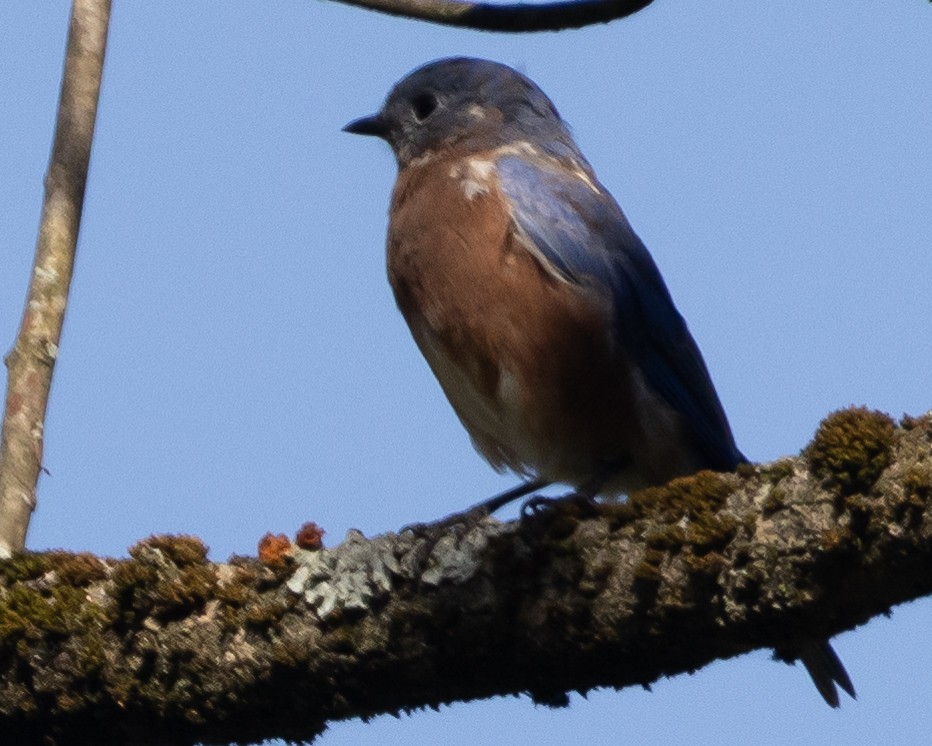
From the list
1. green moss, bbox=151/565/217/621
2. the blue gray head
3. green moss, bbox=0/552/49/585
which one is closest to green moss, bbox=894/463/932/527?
green moss, bbox=151/565/217/621

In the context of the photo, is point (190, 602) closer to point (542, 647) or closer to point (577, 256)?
point (542, 647)

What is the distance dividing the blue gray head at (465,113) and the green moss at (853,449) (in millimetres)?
3588

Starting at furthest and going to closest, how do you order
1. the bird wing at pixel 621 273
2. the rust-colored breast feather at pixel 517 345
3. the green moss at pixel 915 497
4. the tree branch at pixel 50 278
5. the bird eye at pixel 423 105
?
the bird eye at pixel 423 105, the bird wing at pixel 621 273, the rust-colored breast feather at pixel 517 345, the tree branch at pixel 50 278, the green moss at pixel 915 497

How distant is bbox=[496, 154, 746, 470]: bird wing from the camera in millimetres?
5965

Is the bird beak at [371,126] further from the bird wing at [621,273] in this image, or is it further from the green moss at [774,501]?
the green moss at [774,501]

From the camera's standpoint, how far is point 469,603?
3.87 metres

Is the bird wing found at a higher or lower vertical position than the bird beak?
lower

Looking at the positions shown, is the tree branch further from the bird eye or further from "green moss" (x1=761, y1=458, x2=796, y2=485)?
→ the bird eye

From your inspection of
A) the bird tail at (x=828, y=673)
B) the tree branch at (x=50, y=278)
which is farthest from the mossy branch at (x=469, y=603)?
the bird tail at (x=828, y=673)

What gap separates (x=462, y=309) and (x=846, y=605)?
105 inches

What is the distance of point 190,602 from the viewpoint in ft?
13.5

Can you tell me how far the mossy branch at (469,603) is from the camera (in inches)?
134

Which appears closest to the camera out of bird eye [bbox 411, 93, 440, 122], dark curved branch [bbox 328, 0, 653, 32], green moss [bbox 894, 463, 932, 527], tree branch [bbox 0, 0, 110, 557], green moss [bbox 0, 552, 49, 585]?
green moss [bbox 894, 463, 932, 527]

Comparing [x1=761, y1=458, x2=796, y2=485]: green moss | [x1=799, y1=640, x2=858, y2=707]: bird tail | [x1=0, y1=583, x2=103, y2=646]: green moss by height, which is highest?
[x1=761, y1=458, x2=796, y2=485]: green moss
